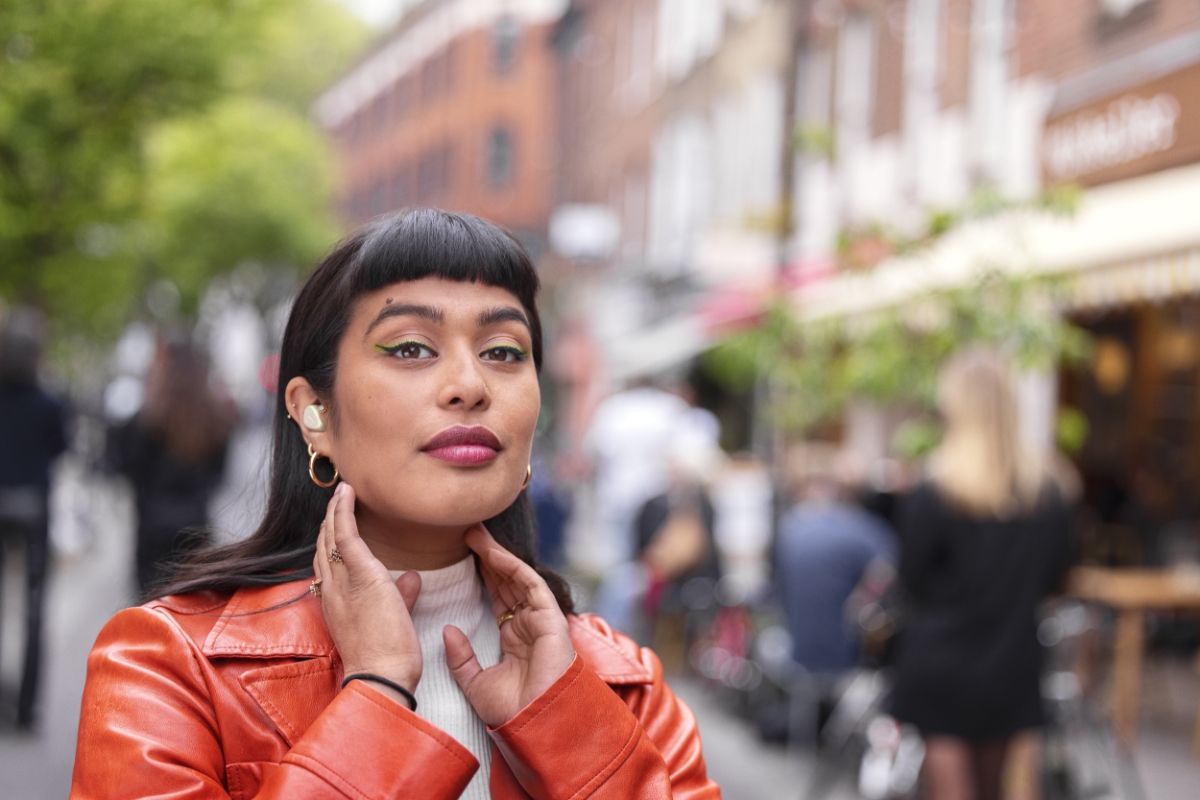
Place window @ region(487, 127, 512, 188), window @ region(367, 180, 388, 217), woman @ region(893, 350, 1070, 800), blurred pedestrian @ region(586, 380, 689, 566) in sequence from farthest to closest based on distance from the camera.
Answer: window @ region(367, 180, 388, 217)
window @ region(487, 127, 512, 188)
blurred pedestrian @ region(586, 380, 689, 566)
woman @ region(893, 350, 1070, 800)

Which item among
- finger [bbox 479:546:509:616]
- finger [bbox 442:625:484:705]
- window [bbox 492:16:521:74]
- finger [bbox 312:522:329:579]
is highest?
window [bbox 492:16:521:74]

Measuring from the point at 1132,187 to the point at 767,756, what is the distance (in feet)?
14.7

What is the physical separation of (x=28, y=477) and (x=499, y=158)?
126 feet

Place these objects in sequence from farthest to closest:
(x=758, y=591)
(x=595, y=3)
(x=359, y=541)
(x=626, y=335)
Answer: (x=595, y=3), (x=626, y=335), (x=758, y=591), (x=359, y=541)

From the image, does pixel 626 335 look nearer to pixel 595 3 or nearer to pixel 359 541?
pixel 595 3

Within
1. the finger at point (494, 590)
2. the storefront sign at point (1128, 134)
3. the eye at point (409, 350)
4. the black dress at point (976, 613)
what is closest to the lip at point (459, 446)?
the eye at point (409, 350)

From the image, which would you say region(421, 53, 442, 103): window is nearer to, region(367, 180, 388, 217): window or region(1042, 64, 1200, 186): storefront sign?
region(367, 180, 388, 217): window

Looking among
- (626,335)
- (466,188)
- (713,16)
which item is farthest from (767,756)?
(466,188)

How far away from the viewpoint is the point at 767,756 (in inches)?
292

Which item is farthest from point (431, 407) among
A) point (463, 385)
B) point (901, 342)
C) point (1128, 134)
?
point (1128, 134)

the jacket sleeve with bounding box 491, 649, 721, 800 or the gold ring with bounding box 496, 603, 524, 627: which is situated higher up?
the gold ring with bounding box 496, 603, 524, 627

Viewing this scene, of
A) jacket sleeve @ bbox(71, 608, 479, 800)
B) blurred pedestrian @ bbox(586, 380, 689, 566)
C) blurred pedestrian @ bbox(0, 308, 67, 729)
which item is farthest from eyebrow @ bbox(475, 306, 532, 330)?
blurred pedestrian @ bbox(586, 380, 689, 566)

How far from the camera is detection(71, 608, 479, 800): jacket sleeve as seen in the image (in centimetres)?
147

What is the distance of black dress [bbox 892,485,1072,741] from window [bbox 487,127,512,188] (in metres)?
→ 39.7
